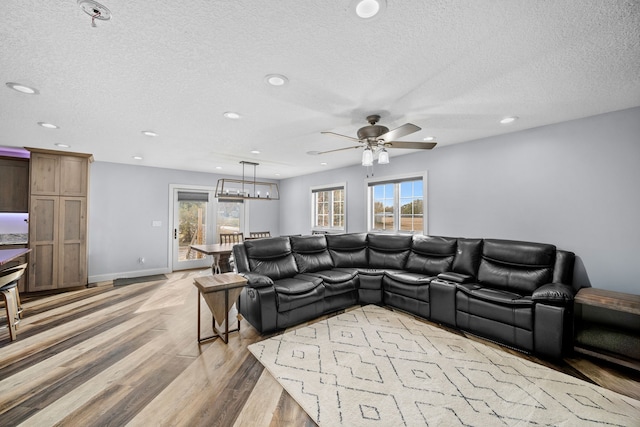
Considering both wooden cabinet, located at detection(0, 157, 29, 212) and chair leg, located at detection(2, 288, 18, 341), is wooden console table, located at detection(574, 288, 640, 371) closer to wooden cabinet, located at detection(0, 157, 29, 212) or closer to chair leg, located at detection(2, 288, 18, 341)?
chair leg, located at detection(2, 288, 18, 341)

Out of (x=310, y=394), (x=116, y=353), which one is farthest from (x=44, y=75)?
(x=310, y=394)

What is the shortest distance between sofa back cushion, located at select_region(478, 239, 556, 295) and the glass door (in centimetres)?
618

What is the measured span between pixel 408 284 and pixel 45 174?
6.41 m

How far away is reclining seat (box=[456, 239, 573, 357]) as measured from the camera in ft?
8.14

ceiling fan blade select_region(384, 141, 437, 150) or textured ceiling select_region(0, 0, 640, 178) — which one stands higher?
textured ceiling select_region(0, 0, 640, 178)

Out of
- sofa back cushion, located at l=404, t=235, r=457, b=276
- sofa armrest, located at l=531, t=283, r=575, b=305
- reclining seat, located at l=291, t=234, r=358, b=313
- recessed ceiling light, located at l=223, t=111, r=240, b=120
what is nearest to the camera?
sofa armrest, located at l=531, t=283, r=575, b=305

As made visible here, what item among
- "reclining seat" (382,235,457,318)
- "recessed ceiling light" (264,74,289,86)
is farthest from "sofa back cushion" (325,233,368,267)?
"recessed ceiling light" (264,74,289,86)

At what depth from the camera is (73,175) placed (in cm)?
476

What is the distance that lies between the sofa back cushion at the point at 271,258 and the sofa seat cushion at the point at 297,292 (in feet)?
0.61

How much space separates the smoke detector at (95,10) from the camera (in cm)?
136

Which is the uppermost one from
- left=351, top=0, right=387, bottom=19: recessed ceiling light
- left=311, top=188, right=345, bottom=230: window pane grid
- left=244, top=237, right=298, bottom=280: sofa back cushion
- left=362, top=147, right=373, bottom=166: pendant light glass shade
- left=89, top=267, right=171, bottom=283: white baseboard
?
left=351, top=0, right=387, bottom=19: recessed ceiling light

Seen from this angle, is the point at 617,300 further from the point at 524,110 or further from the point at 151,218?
the point at 151,218

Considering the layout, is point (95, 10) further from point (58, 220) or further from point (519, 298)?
point (58, 220)

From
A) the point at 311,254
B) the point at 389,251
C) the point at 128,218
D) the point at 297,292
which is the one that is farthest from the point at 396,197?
the point at 128,218
